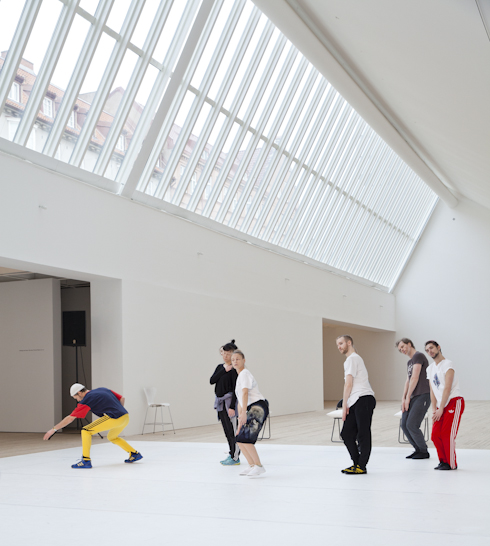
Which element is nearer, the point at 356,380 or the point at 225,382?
the point at 356,380

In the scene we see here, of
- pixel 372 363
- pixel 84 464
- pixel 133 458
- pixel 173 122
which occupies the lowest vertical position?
pixel 84 464

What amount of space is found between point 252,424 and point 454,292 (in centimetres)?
1678

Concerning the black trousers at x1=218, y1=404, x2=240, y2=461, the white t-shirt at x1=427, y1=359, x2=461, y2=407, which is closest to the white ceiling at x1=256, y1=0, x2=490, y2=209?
the white t-shirt at x1=427, y1=359, x2=461, y2=407

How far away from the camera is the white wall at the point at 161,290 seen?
8493 millimetres

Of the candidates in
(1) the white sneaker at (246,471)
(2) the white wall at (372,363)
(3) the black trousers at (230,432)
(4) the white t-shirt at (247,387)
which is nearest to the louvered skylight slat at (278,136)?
(3) the black trousers at (230,432)

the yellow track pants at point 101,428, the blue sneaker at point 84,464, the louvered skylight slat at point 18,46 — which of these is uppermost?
the louvered skylight slat at point 18,46

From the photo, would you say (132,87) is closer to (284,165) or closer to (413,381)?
(284,165)

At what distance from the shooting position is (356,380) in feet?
18.8

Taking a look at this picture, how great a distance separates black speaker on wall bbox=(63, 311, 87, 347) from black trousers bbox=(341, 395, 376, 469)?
600 centimetres

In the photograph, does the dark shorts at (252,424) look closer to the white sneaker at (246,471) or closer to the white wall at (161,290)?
the white sneaker at (246,471)

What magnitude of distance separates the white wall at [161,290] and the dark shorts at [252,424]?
4.06 metres

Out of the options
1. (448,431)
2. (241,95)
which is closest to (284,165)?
(241,95)

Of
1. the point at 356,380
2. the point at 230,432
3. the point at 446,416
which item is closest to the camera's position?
the point at 356,380

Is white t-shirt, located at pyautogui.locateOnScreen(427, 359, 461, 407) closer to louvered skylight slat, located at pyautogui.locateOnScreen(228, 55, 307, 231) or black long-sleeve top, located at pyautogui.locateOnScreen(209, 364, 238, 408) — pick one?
black long-sleeve top, located at pyautogui.locateOnScreen(209, 364, 238, 408)
